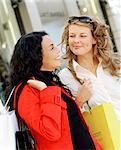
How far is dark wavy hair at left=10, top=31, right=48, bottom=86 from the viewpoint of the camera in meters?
2.03

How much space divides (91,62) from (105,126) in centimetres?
53

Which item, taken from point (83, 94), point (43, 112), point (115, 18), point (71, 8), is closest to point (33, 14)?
point (71, 8)

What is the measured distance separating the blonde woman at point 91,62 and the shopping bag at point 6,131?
1.83ft

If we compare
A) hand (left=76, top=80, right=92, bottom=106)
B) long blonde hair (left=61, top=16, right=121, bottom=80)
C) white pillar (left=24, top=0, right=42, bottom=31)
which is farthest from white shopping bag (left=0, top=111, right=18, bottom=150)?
white pillar (left=24, top=0, right=42, bottom=31)

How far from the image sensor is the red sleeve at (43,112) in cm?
185

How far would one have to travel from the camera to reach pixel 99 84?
246cm

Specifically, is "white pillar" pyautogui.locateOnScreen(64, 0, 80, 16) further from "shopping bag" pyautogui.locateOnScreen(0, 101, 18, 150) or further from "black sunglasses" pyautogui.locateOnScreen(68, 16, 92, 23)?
"shopping bag" pyautogui.locateOnScreen(0, 101, 18, 150)

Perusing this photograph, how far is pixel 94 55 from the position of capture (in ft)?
8.61

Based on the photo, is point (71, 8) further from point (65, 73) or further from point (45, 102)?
point (45, 102)

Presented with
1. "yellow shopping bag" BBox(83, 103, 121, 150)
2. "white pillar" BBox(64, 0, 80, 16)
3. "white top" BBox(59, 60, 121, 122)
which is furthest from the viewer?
"white pillar" BBox(64, 0, 80, 16)

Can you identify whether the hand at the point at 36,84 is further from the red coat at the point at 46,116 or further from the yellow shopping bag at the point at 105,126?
the yellow shopping bag at the point at 105,126

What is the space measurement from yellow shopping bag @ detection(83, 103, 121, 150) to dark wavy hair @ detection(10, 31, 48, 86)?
1.31 ft

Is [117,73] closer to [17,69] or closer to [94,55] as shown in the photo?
[94,55]

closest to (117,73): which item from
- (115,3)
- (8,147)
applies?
(8,147)
